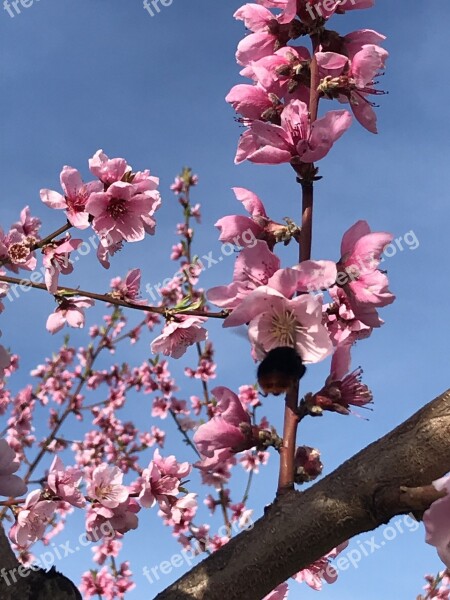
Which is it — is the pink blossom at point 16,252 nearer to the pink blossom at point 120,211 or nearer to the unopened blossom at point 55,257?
the unopened blossom at point 55,257

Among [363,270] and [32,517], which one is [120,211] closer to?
[363,270]

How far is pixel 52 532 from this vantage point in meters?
10.8

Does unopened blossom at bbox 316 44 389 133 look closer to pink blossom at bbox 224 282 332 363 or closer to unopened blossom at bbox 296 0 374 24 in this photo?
unopened blossom at bbox 296 0 374 24

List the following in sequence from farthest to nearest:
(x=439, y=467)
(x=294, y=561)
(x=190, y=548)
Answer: (x=190, y=548)
(x=294, y=561)
(x=439, y=467)

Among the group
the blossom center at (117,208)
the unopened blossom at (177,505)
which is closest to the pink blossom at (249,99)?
the blossom center at (117,208)

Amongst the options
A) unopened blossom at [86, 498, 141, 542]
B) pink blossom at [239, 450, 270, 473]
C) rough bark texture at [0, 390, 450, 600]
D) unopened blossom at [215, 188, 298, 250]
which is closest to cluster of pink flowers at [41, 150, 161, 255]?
unopened blossom at [215, 188, 298, 250]

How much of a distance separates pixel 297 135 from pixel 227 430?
0.96 m

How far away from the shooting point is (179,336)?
2932mm

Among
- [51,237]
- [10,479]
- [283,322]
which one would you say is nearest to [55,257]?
[51,237]

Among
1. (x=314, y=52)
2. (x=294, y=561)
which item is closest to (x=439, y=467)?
(x=294, y=561)

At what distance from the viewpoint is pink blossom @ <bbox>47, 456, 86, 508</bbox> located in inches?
117

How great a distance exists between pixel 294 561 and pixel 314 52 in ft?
5.49

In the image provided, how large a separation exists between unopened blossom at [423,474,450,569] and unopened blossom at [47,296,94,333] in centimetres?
232

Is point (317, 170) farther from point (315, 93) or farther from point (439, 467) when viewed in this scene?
point (439, 467)
